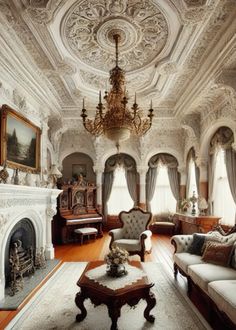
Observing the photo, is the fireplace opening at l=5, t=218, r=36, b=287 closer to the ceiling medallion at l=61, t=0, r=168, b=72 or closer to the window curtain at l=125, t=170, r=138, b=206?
the ceiling medallion at l=61, t=0, r=168, b=72

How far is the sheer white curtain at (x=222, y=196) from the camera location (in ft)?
20.8

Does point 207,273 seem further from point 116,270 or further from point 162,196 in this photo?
point 162,196

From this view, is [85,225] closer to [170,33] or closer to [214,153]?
[214,153]

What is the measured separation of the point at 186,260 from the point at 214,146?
383cm

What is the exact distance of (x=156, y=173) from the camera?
10109mm

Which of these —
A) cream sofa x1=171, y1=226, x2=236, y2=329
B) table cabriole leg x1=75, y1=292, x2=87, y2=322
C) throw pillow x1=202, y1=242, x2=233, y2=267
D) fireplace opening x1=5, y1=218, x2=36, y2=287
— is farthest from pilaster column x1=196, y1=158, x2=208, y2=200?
table cabriole leg x1=75, y1=292, x2=87, y2=322

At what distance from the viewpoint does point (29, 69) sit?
4.91 metres

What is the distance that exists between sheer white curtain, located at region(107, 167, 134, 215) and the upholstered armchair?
3589 millimetres

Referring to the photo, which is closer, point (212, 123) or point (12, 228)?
point (12, 228)

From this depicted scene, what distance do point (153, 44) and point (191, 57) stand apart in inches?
34.2

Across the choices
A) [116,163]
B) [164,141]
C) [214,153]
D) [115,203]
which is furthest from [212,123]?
[115,203]

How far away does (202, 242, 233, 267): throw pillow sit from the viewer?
3.94 m

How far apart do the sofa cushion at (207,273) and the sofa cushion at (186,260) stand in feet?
0.56

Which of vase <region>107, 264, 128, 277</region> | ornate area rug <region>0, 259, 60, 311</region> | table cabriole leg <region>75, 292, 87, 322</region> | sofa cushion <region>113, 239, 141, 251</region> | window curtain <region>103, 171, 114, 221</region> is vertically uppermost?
window curtain <region>103, 171, 114, 221</region>
